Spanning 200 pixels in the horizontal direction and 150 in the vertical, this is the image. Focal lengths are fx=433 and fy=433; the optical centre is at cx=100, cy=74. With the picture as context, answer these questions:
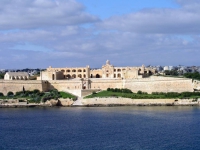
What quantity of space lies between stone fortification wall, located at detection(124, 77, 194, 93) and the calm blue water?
5.70 m

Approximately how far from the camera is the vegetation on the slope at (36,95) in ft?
132

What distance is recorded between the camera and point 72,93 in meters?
43.1

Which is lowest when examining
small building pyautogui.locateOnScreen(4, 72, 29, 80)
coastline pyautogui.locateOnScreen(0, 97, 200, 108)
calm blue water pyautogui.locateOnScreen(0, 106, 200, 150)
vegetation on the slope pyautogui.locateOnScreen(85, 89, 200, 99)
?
calm blue water pyautogui.locateOnScreen(0, 106, 200, 150)

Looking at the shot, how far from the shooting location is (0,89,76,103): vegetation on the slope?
1586 inches

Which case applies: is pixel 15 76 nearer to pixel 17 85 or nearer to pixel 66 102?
pixel 17 85

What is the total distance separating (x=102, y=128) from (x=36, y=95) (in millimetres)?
17205

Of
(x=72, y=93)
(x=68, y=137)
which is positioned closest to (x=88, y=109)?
(x=72, y=93)

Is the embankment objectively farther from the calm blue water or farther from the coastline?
the calm blue water

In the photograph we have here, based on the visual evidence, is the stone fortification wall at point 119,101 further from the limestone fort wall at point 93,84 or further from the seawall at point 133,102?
the limestone fort wall at point 93,84

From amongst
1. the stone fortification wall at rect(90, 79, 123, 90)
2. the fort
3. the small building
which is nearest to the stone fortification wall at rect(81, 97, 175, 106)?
the fort

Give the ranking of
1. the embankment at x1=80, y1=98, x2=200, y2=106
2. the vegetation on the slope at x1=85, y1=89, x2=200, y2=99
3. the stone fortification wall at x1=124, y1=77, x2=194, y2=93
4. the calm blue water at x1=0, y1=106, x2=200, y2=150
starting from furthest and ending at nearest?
the stone fortification wall at x1=124, y1=77, x2=194, y2=93 → the vegetation on the slope at x1=85, y1=89, x2=200, y2=99 → the embankment at x1=80, y1=98, x2=200, y2=106 → the calm blue water at x1=0, y1=106, x2=200, y2=150

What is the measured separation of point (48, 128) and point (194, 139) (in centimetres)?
902

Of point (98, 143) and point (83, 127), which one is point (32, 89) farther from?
point (98, 143)

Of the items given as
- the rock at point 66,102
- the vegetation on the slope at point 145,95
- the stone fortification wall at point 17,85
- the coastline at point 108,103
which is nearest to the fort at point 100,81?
the stone fortification wall at point 17,85
